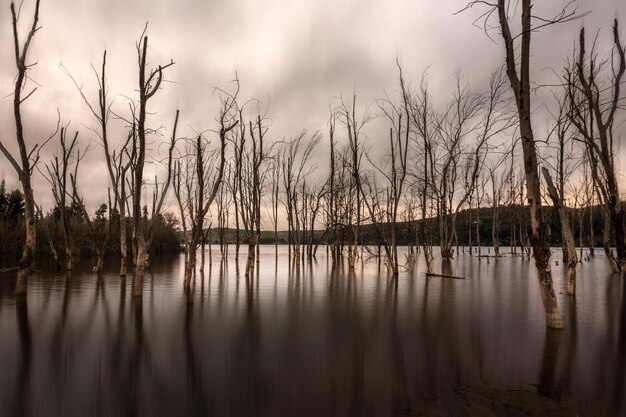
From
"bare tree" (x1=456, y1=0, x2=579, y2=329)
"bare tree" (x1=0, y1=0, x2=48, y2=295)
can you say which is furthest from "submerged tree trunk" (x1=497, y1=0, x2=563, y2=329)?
"bare tree" (x1=0, y1=0, x2=48, y2=295)

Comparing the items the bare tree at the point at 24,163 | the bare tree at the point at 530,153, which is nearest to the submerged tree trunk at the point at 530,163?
the bare tree at the point at 530,153

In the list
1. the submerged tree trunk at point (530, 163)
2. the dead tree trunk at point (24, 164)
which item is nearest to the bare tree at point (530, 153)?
the submerged tree trunk at point (530, 163)

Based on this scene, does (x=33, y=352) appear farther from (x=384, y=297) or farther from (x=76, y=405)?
(x=384, y=297)

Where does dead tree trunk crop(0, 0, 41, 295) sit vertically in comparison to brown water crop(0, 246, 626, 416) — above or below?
above

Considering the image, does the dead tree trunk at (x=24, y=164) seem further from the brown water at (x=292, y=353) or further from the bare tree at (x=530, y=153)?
the bare tree at (x=530, y=153)

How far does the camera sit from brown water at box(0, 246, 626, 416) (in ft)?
14.0

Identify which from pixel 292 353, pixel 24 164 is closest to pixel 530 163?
pixel 292 353

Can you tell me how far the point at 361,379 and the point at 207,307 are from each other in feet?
20.3

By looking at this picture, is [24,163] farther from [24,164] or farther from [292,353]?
[292,353]

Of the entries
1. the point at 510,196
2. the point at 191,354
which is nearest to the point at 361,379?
the point at 191,354

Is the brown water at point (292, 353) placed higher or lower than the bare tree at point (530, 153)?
lower

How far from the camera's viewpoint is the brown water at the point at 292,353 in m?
4.28

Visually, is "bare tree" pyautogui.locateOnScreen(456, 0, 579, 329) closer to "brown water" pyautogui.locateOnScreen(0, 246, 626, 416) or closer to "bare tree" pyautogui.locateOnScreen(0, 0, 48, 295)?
"brown water" pyautogui.locateOnScreen(0, 246, 626, 416)

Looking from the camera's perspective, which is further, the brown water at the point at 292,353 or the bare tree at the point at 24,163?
the bare tree at the point at 24,163
